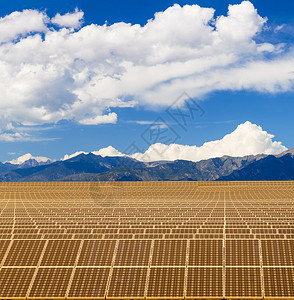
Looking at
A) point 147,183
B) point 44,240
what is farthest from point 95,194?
point 44,240

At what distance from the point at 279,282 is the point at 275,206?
4900 cm

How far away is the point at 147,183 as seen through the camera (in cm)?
18262

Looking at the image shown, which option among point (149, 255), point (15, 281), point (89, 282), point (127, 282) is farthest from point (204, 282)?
point (15, 281)

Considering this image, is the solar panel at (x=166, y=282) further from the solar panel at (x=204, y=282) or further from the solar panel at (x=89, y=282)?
the solar panel at (x=89, y=282)

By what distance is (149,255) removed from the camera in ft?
233

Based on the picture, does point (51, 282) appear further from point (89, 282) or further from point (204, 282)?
point (204, 282)

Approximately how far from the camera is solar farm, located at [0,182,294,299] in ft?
209

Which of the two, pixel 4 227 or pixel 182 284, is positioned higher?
pixel 4 227

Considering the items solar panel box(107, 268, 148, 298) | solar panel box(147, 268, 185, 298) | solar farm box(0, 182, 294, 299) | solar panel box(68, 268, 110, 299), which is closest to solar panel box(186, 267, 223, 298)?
solar farm box(0, 182, 294, 299)

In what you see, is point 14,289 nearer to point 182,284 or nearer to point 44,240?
point 44,240

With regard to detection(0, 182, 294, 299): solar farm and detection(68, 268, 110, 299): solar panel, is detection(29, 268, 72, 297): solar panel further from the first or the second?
detection(68, 268, 110, 299): solar panel

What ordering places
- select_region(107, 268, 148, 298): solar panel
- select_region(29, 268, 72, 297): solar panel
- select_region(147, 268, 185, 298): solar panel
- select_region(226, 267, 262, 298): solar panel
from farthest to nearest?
1. select_region(29, 268, 72, 297): solar panel
2. select_region(107, 268, 148, 298): solar panel
3. select_region(147, 268, 185, 298): solar panel
4. select_region(226, 267, 262, 298): solar panel

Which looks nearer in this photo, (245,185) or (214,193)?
(214,193)

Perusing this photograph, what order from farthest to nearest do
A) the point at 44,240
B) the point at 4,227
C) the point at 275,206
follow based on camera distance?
the point at 275,206
the point at 4,227
the point at 44,240
